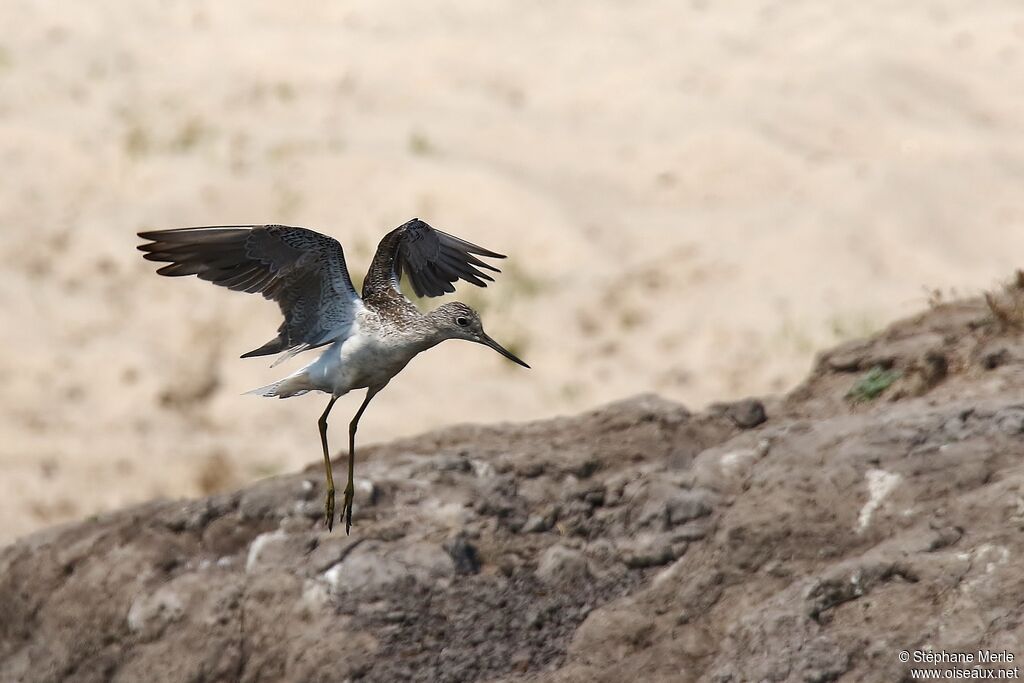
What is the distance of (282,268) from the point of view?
5867mm

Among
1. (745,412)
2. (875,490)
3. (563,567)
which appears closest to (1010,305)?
(745,412)

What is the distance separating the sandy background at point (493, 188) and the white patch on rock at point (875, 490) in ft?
11.8

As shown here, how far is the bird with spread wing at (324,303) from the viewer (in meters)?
5.76

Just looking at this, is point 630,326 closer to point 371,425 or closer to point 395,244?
point 371,425

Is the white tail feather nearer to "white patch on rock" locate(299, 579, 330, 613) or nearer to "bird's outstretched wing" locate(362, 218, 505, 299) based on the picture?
"bird's outstretched wing" locate(362, 218, 505, 299)

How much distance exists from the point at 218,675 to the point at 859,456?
2610mm

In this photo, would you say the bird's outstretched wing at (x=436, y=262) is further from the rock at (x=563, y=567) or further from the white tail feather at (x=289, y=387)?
the rock at (x=563, y=567)

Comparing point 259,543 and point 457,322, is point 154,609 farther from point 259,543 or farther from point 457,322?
point 457,322

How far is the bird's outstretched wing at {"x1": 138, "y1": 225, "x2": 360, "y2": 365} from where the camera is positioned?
5.70m

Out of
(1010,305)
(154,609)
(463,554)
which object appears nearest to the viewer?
(463,554)

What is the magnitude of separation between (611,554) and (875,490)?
1084 millimetres

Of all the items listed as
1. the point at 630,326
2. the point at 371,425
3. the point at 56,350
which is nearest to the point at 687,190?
the point at 630,326

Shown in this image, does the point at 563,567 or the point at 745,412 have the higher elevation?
the point at 745,412

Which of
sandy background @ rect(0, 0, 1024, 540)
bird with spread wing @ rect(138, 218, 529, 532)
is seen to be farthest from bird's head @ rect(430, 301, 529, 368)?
sandy background @ rect(0, 0, 1024, 540)
